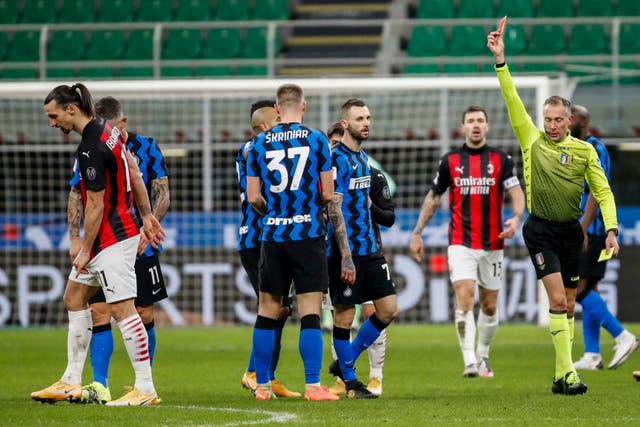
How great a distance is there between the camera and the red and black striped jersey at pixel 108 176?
804 centimetres

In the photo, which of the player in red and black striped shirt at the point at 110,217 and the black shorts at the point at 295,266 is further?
the black shorts at the point at 295,266

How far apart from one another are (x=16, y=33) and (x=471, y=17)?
895 centimetres

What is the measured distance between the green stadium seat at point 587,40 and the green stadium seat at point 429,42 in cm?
239

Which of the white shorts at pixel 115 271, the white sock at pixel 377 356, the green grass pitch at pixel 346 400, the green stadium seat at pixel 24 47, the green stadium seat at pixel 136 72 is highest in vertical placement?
the green stadium seat at pixel 24 47

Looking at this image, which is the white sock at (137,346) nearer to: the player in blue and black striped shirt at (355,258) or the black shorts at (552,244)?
the player in blue and black striped shirt at (355,258)

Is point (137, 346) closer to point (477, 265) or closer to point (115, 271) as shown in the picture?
point (115, 271)

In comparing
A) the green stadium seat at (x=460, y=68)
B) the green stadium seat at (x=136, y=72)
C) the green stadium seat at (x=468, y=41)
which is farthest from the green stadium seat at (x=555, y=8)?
the green stadium seat at (x=136, y=72)

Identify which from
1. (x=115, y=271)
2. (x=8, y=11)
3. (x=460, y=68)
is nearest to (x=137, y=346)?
(x=115, y=271)

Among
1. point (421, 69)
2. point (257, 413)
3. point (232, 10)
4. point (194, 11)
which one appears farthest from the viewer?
point (194, 11)

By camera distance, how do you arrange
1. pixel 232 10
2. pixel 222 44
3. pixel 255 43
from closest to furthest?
pixel 255 43 < pixel 222 44 < pixel 232 10

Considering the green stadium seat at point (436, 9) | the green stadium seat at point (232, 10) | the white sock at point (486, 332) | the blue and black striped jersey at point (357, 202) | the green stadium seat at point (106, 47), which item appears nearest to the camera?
the blue and black striped jersey at point (357, 202)

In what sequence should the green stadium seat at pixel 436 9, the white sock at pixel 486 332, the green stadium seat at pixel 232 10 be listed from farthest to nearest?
1. the green stadium seat at pixel 232 10
2. the green stadium seat at pixel 436 9
3. the white sock at pixel 486 332

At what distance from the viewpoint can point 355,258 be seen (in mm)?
9234

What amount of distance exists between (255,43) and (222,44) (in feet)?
2.21
